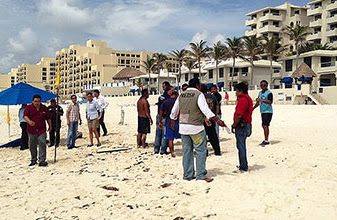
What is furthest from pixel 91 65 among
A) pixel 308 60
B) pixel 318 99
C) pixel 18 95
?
pixel 18 95

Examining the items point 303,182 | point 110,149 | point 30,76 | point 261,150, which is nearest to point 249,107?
point 303,182

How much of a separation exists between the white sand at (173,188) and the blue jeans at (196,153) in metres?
0.18

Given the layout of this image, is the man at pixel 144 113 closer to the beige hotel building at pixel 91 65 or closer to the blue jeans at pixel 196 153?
the blue jeans at pixel 196 153

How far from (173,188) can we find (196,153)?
2.33 ft

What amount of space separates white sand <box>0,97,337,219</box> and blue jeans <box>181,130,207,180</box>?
18cm

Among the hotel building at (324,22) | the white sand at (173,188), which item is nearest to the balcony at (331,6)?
the hotel building at (324,22)

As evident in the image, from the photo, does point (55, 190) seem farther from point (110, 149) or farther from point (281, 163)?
point (281, 163)

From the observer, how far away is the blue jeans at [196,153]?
5.14 m

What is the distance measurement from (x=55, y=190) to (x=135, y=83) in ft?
197

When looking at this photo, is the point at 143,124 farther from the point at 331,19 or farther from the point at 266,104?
the point at 331,19

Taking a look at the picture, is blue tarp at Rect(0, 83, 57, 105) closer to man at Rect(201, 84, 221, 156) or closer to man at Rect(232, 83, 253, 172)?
man at Rect(201, 84, 221, 156)

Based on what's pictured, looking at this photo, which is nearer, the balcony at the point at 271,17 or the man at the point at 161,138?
the man at the point at 161,138

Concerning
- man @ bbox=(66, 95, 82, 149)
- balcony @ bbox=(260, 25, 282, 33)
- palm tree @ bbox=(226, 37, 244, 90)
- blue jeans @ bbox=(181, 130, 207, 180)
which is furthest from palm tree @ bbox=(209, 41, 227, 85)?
blue jeans @ bbox=(181, 130, 207, 180)

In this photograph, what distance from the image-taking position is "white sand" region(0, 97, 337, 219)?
13.7 feet
